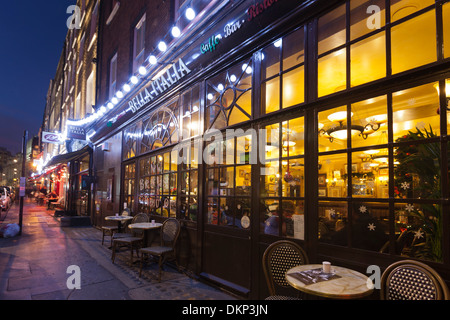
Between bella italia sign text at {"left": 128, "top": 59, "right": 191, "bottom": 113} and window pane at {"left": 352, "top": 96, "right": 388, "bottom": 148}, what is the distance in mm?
4358

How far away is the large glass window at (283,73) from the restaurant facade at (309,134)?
18 mm

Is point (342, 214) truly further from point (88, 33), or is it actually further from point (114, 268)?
point (88, 33)

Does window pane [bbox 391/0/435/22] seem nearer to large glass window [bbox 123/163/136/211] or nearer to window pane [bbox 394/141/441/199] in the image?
window pane [bbox 394/141/441/199]

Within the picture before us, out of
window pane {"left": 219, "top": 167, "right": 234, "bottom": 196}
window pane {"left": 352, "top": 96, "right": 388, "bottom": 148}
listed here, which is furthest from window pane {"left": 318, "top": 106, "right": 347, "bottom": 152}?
window pane {"left": 219, "top": 167, "right": 234, "bottom": 196}

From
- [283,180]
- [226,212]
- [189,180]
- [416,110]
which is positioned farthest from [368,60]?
[189,180]

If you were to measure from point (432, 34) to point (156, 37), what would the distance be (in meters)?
7.74

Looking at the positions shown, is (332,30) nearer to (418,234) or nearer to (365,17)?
(365,17)

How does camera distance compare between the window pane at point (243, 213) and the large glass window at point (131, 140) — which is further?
the large glass window at point (131, 140)

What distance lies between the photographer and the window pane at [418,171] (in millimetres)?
2834

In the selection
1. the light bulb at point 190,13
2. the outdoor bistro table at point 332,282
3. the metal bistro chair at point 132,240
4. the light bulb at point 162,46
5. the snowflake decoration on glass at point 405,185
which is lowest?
the metal bistro chair at point 132,240

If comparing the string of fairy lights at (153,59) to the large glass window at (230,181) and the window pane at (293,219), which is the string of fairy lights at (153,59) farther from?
the window pane at (293,219)

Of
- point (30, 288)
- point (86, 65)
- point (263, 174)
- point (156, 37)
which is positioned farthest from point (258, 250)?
point (86, 65)

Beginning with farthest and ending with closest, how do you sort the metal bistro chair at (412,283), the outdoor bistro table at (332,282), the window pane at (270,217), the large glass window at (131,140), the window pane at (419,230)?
the large glass window at (131,140)
the window pane at (270,217)
the window pane at (419,230)
the outdoor bistro table at (332,282)
the metal bistro chair at (412,283)

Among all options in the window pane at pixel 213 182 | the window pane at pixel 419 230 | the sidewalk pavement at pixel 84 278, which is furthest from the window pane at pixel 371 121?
the sidewalk pavement at pixel 84 278
